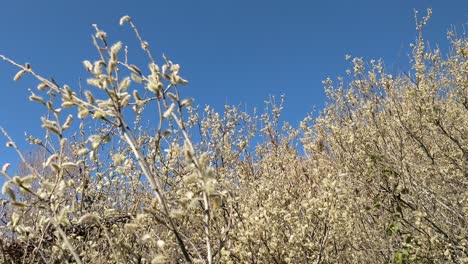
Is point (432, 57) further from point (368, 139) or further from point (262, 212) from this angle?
Answer: point (262, 212)

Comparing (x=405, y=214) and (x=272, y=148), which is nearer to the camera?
(x=405, y=214)

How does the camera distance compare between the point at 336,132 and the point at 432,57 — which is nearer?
the point at 336,132

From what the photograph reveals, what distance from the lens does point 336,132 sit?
4.52m

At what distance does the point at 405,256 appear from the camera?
3104 mm

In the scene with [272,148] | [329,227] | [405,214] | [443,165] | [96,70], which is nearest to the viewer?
[96,70]

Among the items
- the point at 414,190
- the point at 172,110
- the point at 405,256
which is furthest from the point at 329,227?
the point at 172,110

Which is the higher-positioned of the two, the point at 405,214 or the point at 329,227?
the point at 405,214

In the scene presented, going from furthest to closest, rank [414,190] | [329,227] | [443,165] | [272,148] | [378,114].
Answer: [272,148]
[378,114]
[443,165]
[414,190]
[329,227]

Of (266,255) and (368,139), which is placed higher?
(368,139)

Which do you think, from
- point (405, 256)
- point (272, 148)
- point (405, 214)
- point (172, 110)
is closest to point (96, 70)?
point (172, 110)

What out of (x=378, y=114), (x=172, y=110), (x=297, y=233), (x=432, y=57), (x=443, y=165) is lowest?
(x=172, y=110)

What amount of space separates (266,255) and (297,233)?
11.3 inches

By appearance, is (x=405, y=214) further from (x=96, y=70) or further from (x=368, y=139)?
(x=96, y=70)

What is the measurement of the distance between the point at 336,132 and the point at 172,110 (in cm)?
345
